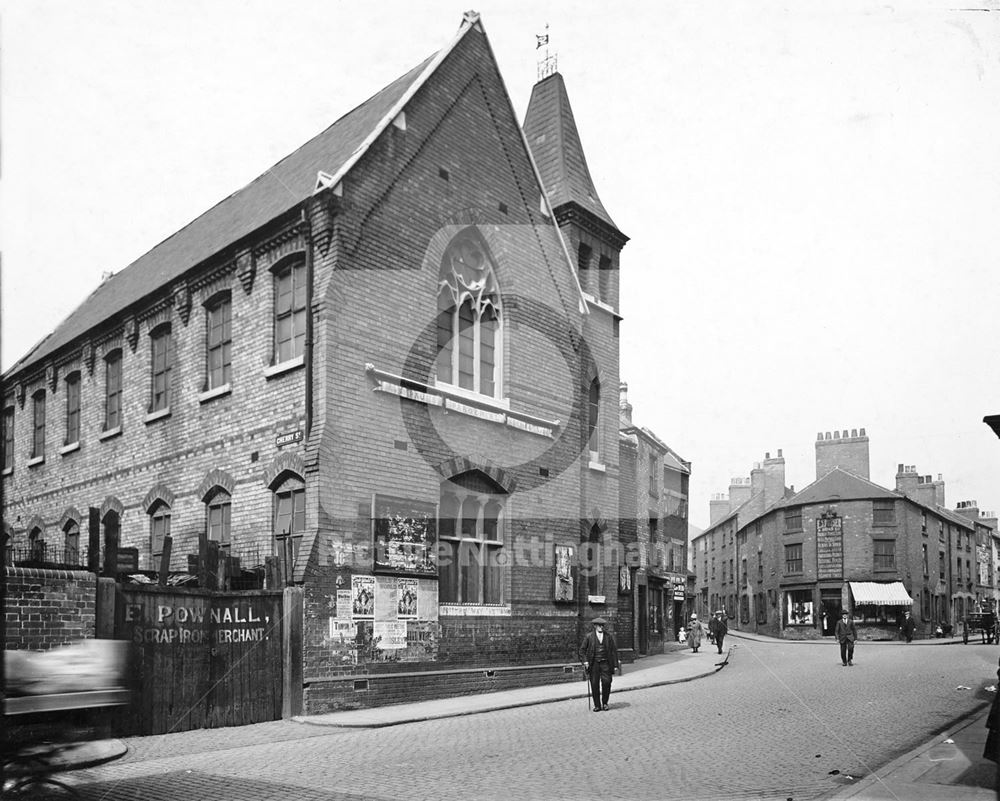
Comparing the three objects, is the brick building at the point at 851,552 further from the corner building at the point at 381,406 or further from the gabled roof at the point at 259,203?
the gabled roof at the point at 259,203

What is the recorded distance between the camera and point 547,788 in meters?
9.44

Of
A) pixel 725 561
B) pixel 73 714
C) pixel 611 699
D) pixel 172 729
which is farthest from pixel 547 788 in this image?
pixel 725 561

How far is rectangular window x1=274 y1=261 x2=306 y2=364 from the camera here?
17.7m

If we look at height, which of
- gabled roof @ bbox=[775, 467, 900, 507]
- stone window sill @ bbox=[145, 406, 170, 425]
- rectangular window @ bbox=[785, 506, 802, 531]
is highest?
stone window sill @ bbox=[145, 406, 170, 425]

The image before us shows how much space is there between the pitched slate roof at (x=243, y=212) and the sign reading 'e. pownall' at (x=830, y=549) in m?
44.3

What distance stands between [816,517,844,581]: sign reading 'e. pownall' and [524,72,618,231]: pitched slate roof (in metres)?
38.7

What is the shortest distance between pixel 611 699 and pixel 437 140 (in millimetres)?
11472

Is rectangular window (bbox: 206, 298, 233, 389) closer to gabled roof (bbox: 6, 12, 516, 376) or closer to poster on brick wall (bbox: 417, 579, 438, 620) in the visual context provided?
gabled roof (bbox: 6, 12, 516, 376)

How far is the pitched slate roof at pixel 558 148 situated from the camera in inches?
1038

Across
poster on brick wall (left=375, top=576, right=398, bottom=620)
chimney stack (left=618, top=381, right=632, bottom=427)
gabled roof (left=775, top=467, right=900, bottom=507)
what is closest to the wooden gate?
poster on brick wall (left=375, top=576, right=398, bottom=620)

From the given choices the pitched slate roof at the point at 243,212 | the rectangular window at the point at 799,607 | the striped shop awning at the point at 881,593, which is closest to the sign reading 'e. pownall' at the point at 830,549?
the striped shop awning at the point at 881,593

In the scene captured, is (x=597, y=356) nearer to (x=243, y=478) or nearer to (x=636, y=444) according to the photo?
(x=636, y=444)

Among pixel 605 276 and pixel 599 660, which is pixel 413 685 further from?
pixel 605 276

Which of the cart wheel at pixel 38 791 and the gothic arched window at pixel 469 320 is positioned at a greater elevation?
the gothic arched window at pixel 469 320
